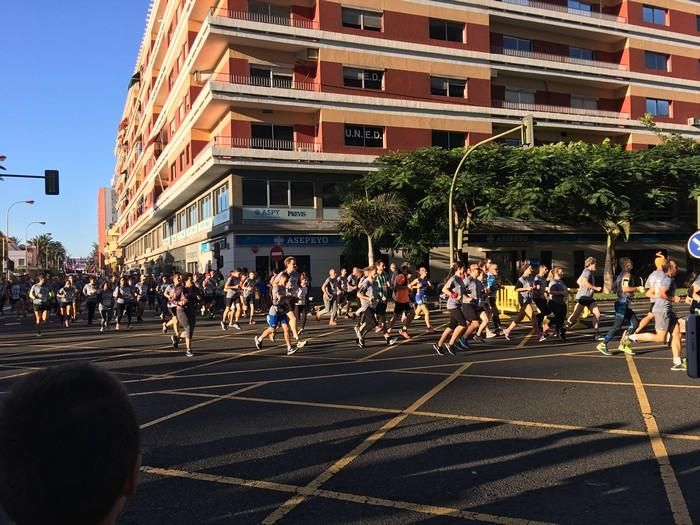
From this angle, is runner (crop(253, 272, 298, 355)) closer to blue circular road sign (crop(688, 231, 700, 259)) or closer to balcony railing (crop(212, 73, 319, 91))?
blue circular road sign (crop(688, 231, 700, 259))

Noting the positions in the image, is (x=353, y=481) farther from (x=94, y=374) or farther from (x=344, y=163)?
(x=344, y=163)

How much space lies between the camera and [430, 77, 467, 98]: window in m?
31.3

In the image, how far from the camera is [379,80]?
30.3 metres

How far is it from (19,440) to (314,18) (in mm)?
30882

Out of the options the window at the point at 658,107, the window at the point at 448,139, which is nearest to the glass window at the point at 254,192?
the window at the point at 448,139

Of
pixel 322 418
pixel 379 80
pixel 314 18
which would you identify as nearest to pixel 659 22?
pixel 379 80

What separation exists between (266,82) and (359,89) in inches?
188

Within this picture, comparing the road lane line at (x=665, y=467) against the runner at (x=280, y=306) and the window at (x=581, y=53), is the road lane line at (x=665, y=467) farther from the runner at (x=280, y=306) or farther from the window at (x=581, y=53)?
the window at (x=581, y=53)

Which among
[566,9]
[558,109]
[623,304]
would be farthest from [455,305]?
[566,9]

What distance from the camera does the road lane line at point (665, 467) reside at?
3744 millimetres

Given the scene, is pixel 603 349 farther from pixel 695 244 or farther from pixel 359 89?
pixel 359 89

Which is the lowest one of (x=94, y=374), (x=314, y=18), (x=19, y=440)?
(x=19, y=440)

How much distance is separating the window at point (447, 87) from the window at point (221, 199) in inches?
480

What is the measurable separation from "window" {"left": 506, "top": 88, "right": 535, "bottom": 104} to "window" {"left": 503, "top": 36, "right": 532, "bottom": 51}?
2.46 meters
